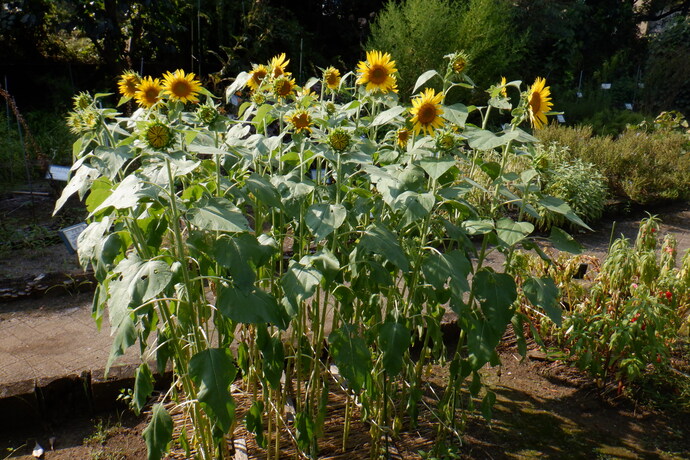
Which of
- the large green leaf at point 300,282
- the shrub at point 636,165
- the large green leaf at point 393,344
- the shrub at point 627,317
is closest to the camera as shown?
the large green leaf at point 300,282

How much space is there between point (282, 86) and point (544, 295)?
3.66 ft

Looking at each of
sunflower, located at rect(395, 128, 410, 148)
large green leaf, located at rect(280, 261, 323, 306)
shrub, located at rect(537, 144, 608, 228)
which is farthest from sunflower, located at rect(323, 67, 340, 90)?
shrub, located at rect(537, 144, 608, 228)

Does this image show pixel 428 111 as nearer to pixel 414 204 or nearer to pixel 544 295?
pixel 414 204

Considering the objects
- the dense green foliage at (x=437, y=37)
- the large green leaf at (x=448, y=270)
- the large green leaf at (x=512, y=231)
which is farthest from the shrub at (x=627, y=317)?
the dense green foliage at (x=437, y=37)

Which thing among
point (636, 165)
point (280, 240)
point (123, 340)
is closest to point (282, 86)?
point (280, 240)

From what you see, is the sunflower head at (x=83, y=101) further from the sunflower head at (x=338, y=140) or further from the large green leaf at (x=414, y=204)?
the large green leaf at (x=414, y=204)

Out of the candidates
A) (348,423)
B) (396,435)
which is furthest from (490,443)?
(348,423)

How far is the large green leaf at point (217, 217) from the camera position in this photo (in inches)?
57.1

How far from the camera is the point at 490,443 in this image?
97.4 inches

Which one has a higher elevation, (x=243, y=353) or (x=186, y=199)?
(x=186, y=199)

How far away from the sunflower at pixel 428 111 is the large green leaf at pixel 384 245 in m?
0.40

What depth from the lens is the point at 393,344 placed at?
5.82ft

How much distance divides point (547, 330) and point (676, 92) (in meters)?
12.3

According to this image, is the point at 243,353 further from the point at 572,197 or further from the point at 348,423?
the point at 572,197
